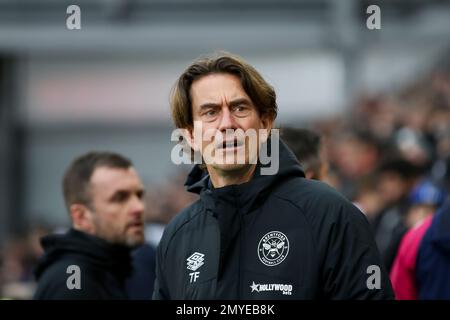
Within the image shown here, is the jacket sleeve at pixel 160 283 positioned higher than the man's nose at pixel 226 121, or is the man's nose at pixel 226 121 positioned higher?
the man's nose at pixel 226 121

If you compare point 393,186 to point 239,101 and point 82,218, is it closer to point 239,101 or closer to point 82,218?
point 82,218

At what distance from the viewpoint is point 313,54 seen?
68.8ft

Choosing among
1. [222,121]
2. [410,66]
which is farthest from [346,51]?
[222,121]


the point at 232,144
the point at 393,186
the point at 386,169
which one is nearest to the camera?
the point at 232,144

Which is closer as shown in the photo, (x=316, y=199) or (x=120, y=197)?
(x=316, y=199)

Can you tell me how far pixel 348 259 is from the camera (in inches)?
115

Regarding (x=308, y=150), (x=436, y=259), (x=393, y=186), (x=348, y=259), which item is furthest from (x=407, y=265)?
(x=393, y=186)

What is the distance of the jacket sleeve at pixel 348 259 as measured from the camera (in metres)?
2.90

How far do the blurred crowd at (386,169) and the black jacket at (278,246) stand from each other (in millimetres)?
1885

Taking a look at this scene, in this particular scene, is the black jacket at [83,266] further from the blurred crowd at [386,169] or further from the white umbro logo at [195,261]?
A: the white umbro logo at [195,261]

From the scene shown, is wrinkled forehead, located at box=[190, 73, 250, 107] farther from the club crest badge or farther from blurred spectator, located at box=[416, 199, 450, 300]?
blurred spectator, located at box=[416, 199, 450, 300]

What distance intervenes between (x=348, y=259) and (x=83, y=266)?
1.93 meters

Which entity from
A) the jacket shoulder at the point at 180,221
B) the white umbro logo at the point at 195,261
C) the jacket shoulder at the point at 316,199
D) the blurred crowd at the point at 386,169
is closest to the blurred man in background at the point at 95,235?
the blurred crowd at the point at 386,169
